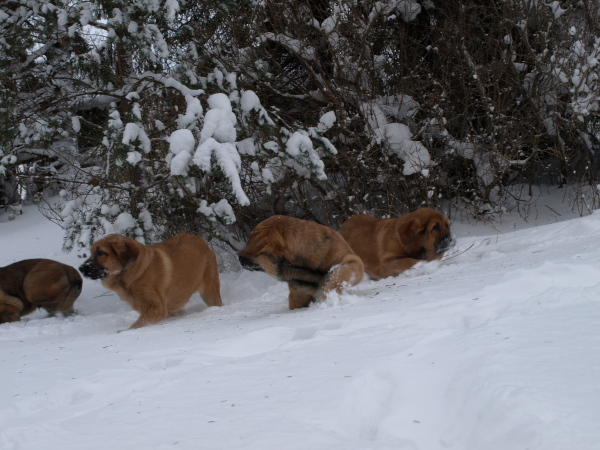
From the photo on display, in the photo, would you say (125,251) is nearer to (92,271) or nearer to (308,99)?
(92,271)

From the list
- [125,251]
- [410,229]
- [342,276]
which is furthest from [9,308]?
[410,229]

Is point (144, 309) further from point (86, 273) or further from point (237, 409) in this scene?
point (237, 409)

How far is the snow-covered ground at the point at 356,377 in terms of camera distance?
2.07 meters

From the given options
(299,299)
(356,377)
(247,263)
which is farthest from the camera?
(299,299)

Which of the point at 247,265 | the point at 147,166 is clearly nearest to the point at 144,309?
the point at 247,265

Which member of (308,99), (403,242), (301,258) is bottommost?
(403,242)

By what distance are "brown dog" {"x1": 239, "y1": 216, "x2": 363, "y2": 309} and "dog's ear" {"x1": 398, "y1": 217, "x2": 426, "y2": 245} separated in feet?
4.92

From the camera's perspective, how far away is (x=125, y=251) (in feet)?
20.0

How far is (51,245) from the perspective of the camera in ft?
41.3

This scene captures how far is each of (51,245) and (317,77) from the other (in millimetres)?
7814

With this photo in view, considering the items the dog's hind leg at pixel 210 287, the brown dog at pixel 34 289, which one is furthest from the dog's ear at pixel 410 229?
the brown dog at pixel 34 289

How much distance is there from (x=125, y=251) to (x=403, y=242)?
3.58m

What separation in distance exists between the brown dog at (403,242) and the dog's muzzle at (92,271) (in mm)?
3390

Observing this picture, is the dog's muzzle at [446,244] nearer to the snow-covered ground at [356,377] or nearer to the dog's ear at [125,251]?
the snow-covered ground at [356,377]
